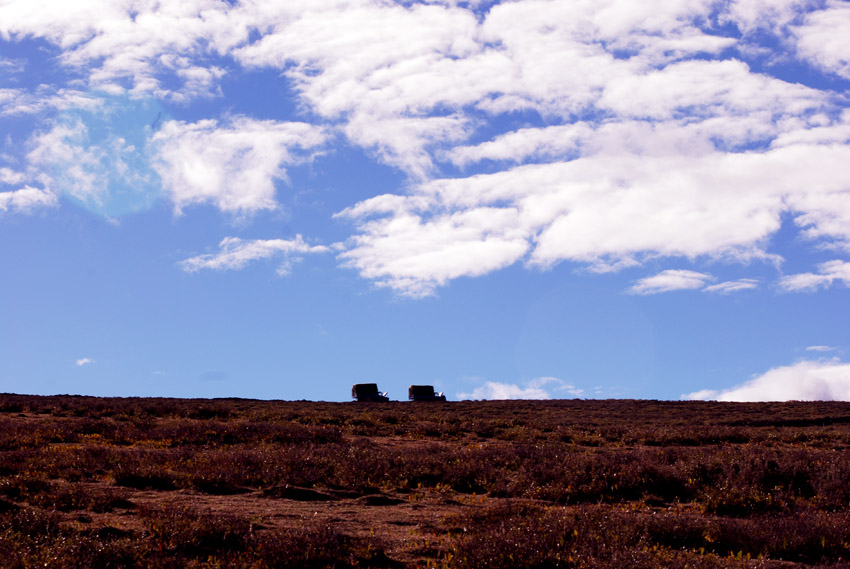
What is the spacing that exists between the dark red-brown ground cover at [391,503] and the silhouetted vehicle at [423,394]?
3323 centimetres

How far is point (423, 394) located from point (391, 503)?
1821 inches

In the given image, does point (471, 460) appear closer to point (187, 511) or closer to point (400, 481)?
point (400, 481)

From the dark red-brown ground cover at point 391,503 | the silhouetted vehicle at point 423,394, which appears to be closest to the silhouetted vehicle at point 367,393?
the silhouetted vehicle at point 423,394

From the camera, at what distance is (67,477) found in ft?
51.9

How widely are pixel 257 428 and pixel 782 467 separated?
643 inches

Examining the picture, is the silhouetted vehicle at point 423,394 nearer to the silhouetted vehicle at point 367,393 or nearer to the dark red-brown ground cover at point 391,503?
the silhouetted vehicle at point 367,393

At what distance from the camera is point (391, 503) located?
14594mm

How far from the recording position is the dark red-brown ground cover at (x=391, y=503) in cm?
986

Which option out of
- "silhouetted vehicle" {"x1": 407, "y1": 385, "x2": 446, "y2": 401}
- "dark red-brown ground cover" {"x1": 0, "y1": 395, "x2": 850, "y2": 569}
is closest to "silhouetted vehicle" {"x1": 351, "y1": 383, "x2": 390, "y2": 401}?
"silhouetted vehicle" {"x1": 407, "y1": 385, "x2": 446, "y2": 401}

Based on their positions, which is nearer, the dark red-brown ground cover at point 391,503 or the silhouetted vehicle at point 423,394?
the dark red-brown ground cover at point 391,503

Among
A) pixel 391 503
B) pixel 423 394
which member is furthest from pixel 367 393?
pixel 391 503

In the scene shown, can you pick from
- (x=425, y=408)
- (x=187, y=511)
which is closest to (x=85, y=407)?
(x=425, y=408)

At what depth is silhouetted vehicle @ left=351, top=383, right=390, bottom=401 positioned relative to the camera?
59406mm

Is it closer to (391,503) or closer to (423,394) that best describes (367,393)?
(423,394)
